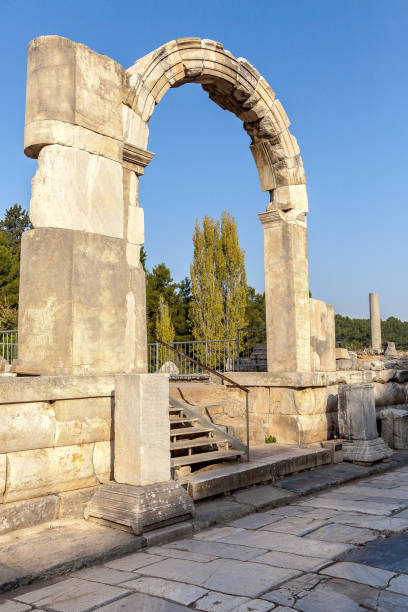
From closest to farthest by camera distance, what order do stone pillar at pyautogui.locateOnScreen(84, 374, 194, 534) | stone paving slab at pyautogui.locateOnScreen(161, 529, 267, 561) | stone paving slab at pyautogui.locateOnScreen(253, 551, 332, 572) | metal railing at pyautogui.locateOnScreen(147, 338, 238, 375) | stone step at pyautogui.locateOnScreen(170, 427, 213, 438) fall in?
stone paving slab at pyautogui.locateOnScreen(253, 551, 332, 572)
stone paving slab at pyautogui.locateOnScreen(161, 529, 267, 561)
stone pillar at pyautogui.locateOnScreen(84, 374, 194, 534)
stone step at pyautogui.locateOnScreen(170, 427, 213, 438)
metal railing at pyautogui.locateOnScreen(147, 338, 238, 375)

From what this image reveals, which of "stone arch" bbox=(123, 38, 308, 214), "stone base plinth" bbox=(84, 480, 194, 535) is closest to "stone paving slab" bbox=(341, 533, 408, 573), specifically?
"stone base plinth" bbox=(84, 480, 194, 535)

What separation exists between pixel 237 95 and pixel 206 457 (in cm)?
517

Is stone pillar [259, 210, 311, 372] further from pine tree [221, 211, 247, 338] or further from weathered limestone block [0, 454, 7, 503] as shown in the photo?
pine tree [221, 211, 247, 338]

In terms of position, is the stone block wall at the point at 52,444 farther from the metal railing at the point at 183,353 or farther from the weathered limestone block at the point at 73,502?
the metal railing at the point at 183,353

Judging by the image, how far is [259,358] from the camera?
11.9 m

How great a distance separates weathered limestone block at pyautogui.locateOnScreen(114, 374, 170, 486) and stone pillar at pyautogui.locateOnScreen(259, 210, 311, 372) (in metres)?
3.92

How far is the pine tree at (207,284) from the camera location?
29594mm

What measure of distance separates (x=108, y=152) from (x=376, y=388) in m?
6.12

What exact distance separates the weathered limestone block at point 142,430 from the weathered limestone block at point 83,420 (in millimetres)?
335

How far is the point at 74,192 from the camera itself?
16.9ft

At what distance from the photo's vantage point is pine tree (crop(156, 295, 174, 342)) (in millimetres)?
27812

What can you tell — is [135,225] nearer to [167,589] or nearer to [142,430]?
[142,430]

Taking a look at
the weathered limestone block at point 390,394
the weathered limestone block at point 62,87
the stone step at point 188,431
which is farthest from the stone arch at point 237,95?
the stone step at point 188,431

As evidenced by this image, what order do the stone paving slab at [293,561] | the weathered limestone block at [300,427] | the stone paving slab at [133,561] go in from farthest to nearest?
the weathered limestone block at [300,427], the stone paving slab at [133,561], the stone paving slab at [293,561]
